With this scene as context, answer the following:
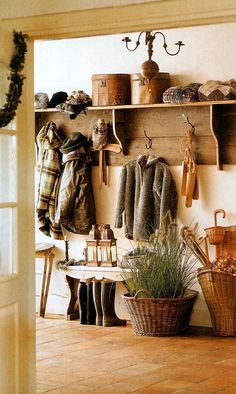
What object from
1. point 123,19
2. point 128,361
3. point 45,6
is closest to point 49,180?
point 128,361

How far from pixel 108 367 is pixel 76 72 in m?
3.16

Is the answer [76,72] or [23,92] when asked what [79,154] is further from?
[23,92]

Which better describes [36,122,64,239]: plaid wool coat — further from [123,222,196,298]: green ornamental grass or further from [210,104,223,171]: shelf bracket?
[210,104,223,171]: shelf bracket

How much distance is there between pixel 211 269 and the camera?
273 inches

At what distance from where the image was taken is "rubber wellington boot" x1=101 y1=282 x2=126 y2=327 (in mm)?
7500

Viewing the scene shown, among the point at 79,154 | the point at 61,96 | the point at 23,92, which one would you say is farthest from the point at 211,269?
the point at 23,92

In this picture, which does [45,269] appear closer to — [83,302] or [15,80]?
[83,302]

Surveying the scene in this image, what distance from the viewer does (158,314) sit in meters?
6.95

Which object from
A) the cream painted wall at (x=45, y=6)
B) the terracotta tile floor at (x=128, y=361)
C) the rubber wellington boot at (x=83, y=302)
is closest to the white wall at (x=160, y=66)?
the rubber wellington boot at (x=83, y=302)

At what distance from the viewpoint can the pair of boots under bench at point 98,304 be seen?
296 inches

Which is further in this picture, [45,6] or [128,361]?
[128,361]

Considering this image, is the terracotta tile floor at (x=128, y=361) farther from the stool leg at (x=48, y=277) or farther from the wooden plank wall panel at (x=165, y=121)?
the wooden plank wall panel at (x=165, y=121)

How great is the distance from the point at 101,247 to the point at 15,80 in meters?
3.46

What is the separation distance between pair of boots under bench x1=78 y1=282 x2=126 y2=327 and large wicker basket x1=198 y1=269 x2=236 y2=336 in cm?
91
